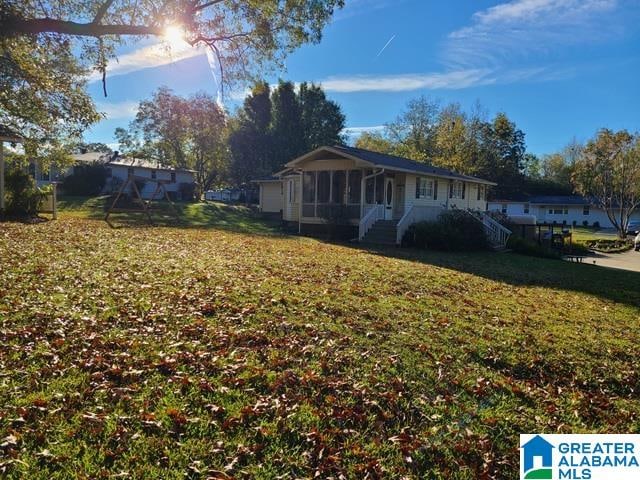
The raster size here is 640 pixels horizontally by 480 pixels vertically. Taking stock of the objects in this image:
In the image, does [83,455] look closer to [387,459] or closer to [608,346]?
[387,459]

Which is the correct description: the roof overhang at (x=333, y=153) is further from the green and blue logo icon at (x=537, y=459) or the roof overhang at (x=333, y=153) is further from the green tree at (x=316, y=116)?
the green tree at (x=316, y=116)

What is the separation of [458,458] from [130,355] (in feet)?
10.8

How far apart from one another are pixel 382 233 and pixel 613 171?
28.5m

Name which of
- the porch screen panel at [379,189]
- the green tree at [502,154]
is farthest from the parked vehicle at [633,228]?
the porch screen panel at [379,189]

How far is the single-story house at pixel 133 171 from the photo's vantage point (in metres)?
40.4

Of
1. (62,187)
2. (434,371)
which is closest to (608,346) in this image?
(434,371)

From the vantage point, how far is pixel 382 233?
19.1 m

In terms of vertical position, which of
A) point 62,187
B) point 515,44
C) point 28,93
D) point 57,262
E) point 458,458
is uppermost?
point 515,44

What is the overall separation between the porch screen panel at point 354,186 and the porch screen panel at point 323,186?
46.9 inches

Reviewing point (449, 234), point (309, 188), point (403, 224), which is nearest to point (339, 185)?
point (309, 188)

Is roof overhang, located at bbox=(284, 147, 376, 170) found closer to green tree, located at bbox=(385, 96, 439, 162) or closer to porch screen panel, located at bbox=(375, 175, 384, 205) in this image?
porch screen panel, located at bbox=(375, 175, 384, 205)

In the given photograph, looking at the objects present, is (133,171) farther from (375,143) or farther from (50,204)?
(375,143)

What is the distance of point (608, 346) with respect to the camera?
6027 mm

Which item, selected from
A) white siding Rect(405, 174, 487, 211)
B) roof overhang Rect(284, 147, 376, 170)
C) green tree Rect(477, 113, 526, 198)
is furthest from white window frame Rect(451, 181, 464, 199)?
green tree Rect(477, 113, 526, 198)
